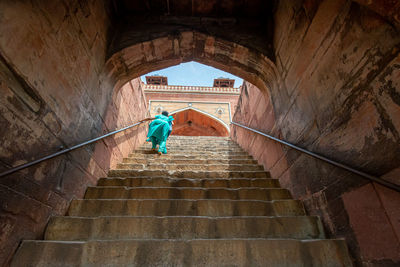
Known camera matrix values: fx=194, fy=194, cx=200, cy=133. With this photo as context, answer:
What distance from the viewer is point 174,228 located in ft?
5.57

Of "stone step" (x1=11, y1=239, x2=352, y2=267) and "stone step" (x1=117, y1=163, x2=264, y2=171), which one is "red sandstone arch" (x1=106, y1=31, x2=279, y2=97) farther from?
"stone step" (x1=11, y1=239, x2=352, y2=267)

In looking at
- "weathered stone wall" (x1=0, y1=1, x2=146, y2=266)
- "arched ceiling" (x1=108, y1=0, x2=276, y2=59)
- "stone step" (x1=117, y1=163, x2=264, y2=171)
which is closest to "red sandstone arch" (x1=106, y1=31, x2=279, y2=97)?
"arched ceiling" (x1=108, y1=0, x2=276, y2=59)

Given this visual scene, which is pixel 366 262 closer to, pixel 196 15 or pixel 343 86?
pixel 343 86

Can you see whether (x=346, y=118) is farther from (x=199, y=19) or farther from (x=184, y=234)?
(x=199, y=19)

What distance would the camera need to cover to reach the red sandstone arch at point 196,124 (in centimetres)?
1248

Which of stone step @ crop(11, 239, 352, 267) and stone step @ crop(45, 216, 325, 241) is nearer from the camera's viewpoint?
stone step @ crop(11, 239, 352, 267)

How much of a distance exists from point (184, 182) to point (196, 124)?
10827 mm

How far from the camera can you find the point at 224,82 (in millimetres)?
16484

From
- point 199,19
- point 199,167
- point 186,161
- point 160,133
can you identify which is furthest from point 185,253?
point 199,19

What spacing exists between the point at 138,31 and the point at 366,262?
4193mm

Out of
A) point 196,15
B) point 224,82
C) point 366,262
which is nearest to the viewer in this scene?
point 366,262

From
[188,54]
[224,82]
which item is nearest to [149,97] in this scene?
[224,82]

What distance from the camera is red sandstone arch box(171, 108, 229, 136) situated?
12.5 metres

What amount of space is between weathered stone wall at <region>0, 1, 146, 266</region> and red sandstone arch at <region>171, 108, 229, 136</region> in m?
9.61
